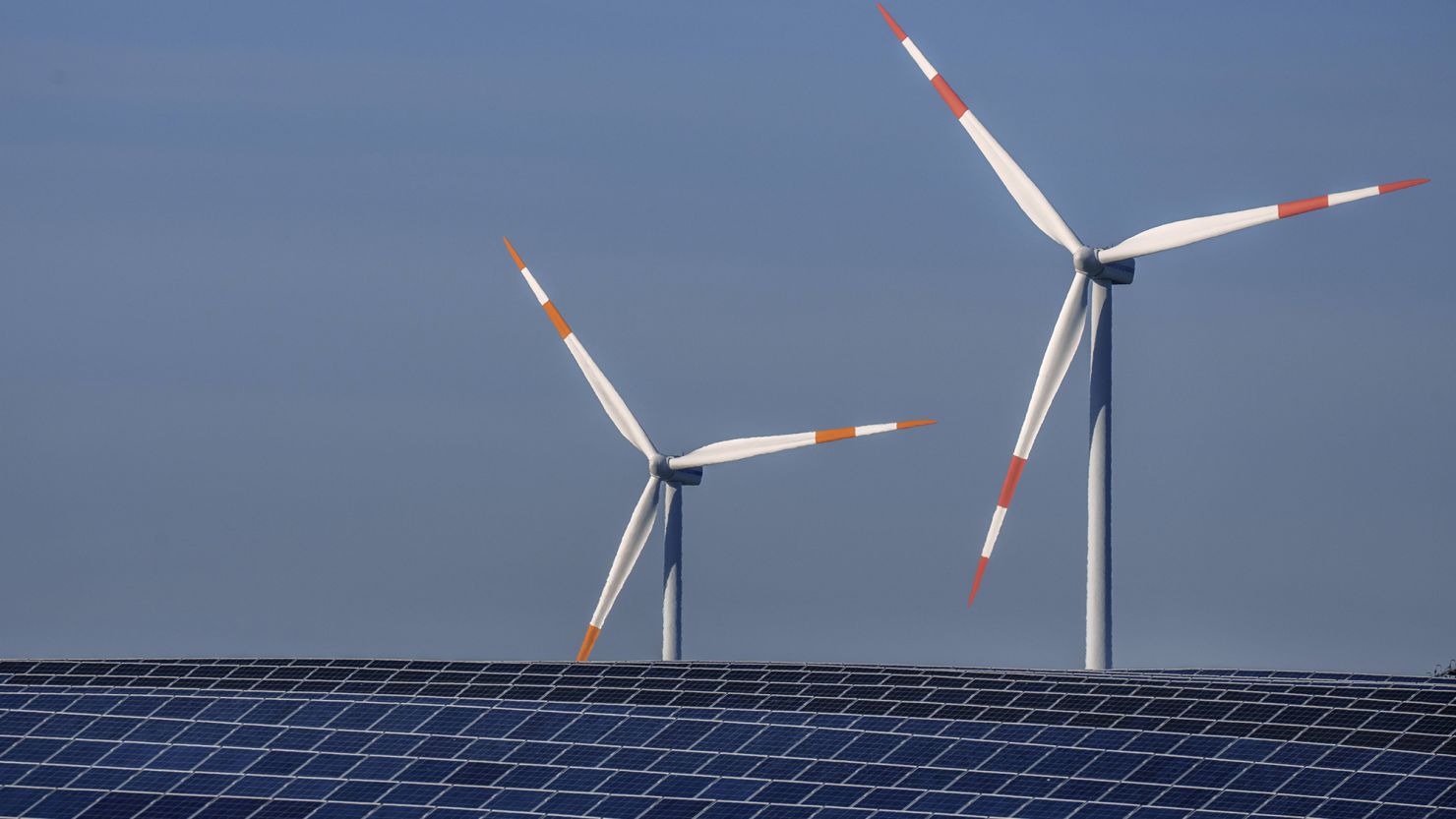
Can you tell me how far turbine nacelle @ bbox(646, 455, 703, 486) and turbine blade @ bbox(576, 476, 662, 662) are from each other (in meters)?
0.59

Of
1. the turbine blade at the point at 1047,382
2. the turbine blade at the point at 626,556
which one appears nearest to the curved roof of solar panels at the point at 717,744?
the turbine blade at the point at 1047,382

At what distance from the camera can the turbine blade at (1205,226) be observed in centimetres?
8375

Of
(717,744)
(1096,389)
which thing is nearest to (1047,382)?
(1096,389)

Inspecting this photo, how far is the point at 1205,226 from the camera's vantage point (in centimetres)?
9031

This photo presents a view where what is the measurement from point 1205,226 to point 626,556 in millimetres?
33568

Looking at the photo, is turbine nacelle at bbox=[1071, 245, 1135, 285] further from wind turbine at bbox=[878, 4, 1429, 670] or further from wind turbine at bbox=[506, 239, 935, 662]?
wind turbine at bbox=[506, 239, 935, 662]

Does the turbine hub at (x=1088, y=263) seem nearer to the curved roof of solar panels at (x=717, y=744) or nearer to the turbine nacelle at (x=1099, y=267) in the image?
the turbine nacelle at (x=1099, y=267)

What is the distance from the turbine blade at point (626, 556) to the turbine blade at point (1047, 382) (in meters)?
23.3

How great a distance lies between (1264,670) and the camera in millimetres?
99688

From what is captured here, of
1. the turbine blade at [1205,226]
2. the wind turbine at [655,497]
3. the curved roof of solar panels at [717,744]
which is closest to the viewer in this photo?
the curved roof of solar panels at [717,744]

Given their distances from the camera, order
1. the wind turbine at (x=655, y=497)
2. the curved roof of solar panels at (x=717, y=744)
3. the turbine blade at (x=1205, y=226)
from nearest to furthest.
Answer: the curved roof of solar panels at (x=717, y=744) → the turbine blade at (x=1205, y=226) → the wind turbine at (x=655, y=497)

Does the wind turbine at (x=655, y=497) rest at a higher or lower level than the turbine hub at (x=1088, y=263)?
lower

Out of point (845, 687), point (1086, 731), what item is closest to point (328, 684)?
point (845, 687)

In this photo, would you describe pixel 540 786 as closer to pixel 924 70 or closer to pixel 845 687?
pixel 845 687
